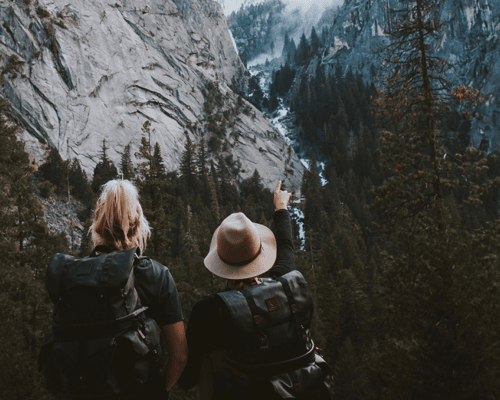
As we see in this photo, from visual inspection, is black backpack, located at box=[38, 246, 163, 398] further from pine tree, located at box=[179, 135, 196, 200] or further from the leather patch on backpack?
pine tree, located at box=[179, 135, 196, 200]

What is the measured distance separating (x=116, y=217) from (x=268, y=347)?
1.24 meters

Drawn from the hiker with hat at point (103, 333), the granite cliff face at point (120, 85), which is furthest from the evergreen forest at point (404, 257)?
the granite cliff face at point (120, 85)

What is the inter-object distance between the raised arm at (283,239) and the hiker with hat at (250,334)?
1.50 feet

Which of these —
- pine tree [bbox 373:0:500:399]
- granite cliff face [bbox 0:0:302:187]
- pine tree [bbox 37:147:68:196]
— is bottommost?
pine tree [bbox 373:0:500:399]

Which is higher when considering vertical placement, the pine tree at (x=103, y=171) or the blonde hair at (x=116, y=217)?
the pine tree at (x=103, y=171)

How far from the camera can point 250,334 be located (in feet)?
6.56

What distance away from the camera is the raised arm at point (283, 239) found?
279 centimetres

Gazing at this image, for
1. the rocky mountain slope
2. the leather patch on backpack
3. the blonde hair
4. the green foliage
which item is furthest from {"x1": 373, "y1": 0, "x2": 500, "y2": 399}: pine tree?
the rocky mountain slope

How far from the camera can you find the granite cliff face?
58.8m

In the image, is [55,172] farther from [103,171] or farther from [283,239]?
[283,239]

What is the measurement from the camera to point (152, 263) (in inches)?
91.0

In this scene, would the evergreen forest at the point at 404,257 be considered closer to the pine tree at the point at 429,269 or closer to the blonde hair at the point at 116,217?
the pine tree at the point at 429,269

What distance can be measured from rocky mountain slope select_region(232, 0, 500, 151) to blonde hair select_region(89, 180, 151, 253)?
43.1m

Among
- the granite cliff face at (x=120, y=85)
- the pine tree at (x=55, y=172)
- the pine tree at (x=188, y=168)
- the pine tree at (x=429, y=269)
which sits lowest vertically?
the pine tree at (x=429, y=269)
